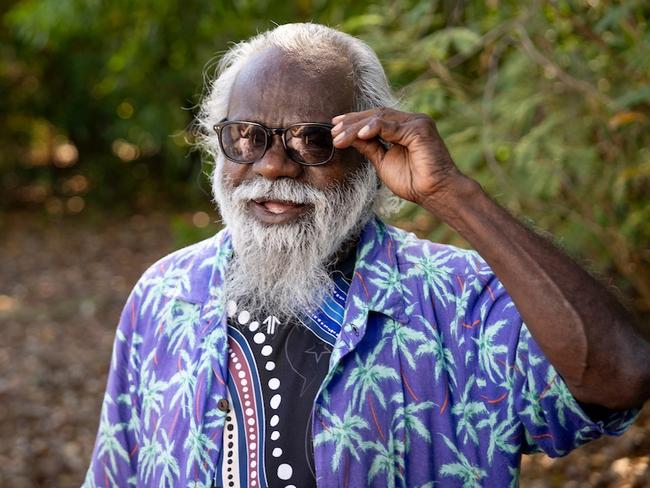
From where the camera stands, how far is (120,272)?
8.51 m

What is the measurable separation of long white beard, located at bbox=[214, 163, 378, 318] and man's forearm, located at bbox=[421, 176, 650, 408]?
1.60 feet

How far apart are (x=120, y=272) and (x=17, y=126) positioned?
153 inches

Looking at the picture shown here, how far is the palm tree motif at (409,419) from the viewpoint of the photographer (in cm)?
191

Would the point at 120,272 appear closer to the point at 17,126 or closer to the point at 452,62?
the point at 17,126

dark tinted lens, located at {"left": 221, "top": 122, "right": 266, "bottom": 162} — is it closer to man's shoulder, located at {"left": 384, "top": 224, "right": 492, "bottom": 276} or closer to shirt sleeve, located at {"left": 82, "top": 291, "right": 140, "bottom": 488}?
man's shoulder, located at {"left": 384, "top": 224, "right": 492, "bottom": 276}

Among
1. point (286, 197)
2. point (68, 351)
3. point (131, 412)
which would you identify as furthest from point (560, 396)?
point (68, 351)

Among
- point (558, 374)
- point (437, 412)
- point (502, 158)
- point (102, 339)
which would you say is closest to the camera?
point (558, 374)

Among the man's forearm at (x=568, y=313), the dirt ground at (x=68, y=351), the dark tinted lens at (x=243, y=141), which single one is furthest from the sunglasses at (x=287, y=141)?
the dirt ground at (x=68, y=351)

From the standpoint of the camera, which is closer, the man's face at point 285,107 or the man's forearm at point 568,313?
the man's forearm at point 568,313

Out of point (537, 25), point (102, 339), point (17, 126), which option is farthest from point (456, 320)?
point (17, 126)

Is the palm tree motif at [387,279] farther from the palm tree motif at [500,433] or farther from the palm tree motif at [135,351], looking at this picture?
the palm tree motif at [135,351]

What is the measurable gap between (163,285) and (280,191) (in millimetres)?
429

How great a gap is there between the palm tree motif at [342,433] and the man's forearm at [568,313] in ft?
1.58

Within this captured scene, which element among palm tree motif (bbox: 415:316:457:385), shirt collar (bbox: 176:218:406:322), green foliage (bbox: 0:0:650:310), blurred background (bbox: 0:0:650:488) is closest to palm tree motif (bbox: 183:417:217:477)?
shirt collar (bbox: 176:218:406:322)
